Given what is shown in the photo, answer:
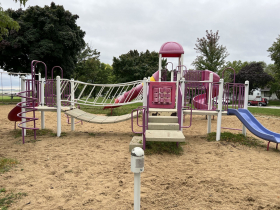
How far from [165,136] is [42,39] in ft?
60.3

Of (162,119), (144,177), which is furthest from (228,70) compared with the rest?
(144,177)

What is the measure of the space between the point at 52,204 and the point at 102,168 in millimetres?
1446

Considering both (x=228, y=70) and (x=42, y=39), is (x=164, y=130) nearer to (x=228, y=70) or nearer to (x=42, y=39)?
(x=42, y=39)

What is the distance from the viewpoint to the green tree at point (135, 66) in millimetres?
30719

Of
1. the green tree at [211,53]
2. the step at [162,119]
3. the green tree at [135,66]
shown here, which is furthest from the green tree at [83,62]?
the step at [162,119]

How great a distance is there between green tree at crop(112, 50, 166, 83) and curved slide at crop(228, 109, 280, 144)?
79.0 feet

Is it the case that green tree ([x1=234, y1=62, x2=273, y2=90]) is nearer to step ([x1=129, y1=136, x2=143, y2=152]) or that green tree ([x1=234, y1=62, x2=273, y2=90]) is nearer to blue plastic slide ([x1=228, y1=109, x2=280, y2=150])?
blue plastic slide ([x1=228, y1=109, x2=280, y2=150])

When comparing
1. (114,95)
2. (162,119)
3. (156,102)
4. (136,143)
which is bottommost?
(136,143)

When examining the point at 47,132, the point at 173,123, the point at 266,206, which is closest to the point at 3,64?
the point at 47,132

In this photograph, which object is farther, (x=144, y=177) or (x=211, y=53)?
(x=211, y=53)

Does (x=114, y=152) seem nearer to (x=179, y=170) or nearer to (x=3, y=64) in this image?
(x=179, y=170)

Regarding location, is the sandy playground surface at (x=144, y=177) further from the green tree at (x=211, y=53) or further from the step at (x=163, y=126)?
the green tree at (x=211, y=53)

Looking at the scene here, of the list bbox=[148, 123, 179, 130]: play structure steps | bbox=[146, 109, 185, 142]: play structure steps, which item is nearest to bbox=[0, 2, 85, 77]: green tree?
bbox=[146, 109, 185, 142]: play structure steps

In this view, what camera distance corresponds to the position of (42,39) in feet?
61.9
